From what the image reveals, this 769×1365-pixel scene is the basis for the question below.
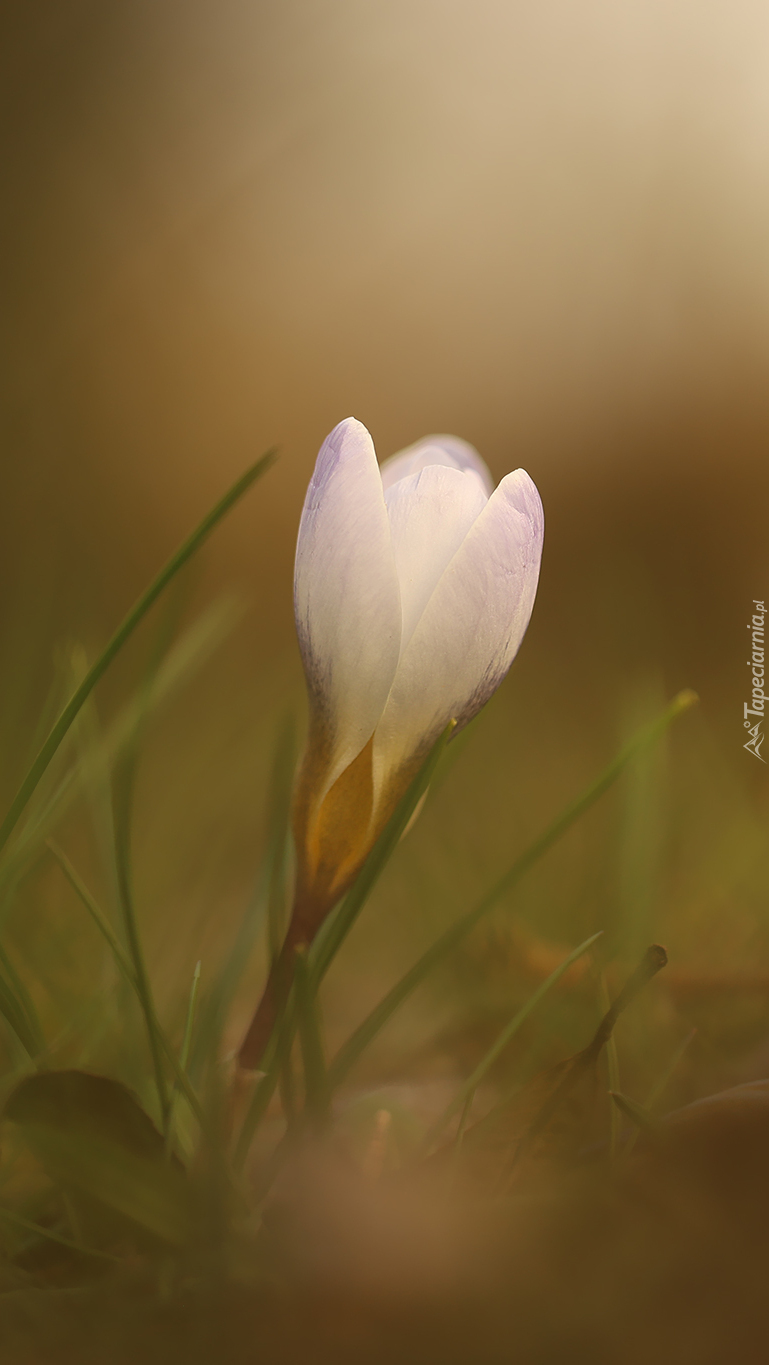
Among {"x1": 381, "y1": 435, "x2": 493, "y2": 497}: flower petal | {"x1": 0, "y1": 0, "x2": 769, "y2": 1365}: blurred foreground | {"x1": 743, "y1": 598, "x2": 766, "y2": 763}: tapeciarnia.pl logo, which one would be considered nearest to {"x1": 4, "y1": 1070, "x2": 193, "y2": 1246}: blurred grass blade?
{"x1": 0, "y1": 0, "x2": 769, "y2": 1365}: blurred foreground

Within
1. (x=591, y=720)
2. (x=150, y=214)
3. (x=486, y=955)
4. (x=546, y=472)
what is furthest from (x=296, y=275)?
(x=486, y=955)

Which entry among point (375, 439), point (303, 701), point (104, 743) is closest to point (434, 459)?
point (104, 743)

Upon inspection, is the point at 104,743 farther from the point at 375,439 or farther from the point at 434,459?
the point at 375,439

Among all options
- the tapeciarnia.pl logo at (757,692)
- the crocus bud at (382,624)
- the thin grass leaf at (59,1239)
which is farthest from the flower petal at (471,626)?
the tapeciarnia.pl logo at (757,692)

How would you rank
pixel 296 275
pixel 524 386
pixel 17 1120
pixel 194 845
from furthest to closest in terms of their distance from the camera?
pixel 296 275 < pixel 524 386 < pixel 194 845 < pixel 17 1120

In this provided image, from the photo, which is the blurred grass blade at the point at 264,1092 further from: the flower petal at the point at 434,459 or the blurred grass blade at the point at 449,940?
the flower petal at the point at 434,459

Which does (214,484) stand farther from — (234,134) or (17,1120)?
(17,1120)

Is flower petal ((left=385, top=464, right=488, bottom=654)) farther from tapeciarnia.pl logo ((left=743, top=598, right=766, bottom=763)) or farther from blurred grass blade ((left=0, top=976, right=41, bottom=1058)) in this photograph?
tapeciarnia.pl logo ((left=743, top=598, right=766, bottom=763))
